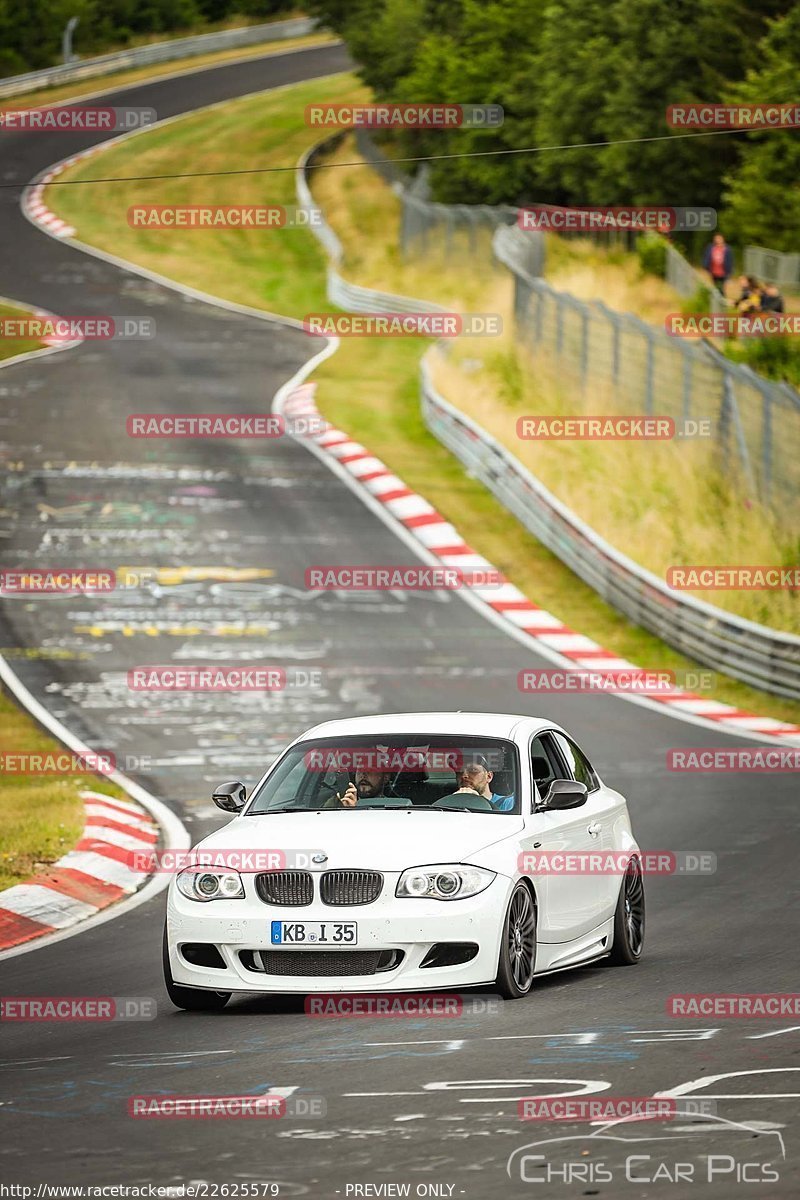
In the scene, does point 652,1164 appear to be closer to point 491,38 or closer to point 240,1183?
point 240,1183

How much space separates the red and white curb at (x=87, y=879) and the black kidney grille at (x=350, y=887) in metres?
3.67

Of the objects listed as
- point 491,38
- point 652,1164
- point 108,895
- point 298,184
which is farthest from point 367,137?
point 652,1164

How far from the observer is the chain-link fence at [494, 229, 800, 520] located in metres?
25.3

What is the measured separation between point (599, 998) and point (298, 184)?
5593 centimetres
